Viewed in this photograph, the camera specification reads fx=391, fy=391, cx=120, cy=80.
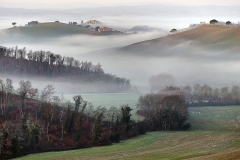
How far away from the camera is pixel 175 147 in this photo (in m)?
78.1

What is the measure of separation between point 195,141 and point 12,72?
4867 inches

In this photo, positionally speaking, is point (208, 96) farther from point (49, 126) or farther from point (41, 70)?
point (41, 70)

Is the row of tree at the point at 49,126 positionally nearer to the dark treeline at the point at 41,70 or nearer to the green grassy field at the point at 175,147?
the green grassy field at the point at 175,147

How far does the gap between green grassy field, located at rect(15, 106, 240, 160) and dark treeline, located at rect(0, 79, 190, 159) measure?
4806 millimetres

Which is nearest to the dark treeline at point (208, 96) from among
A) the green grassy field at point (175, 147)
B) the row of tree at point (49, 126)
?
the green grassy field at point (175, 147)

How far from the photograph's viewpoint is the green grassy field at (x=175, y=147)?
2544 inches

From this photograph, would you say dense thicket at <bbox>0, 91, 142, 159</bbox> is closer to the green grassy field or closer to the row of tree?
the row of tree

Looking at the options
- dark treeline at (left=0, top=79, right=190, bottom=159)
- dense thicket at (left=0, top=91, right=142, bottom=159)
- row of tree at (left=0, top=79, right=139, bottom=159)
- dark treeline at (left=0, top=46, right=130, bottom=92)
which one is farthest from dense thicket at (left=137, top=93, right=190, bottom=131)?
dark treeline at (left=0, top=46, right=130, bottom=92)

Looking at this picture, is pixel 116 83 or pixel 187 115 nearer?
pixel 187 115

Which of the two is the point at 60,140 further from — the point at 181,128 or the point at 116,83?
the point at 116,83

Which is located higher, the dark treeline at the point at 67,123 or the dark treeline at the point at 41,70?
the dark treeline at the point at 41,70

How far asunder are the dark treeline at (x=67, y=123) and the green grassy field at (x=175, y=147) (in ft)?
15.8

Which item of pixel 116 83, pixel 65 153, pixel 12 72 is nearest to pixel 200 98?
pixel 116 83

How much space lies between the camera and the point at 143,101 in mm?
133125
